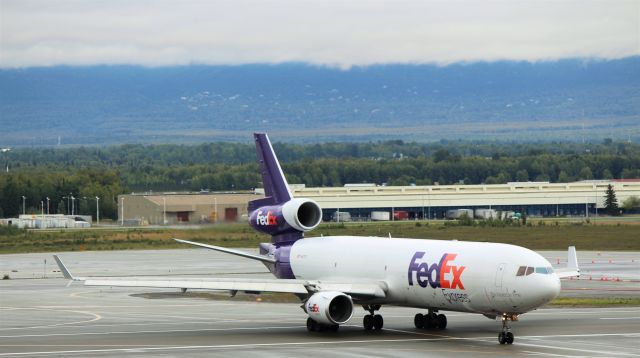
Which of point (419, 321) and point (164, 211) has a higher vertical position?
point (164, 211)

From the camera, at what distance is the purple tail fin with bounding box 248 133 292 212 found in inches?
2360

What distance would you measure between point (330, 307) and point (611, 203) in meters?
135

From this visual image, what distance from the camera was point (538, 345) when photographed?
4741 centimetres

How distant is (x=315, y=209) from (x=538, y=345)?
1484 cm

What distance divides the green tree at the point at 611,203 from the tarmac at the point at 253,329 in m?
97.8

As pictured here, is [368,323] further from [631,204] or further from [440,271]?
[631,204]

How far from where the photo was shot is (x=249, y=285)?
51.9m

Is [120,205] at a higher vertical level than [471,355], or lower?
higher

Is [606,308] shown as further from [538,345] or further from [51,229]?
[51,229]

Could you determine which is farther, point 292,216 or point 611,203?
point 611,203

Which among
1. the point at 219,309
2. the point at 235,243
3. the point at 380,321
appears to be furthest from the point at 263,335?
the point at 235,243

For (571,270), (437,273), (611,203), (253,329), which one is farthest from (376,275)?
(611,203)

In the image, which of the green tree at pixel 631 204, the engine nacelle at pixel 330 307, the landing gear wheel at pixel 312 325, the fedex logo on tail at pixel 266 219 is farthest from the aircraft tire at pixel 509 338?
the green tree at pixel 631 204

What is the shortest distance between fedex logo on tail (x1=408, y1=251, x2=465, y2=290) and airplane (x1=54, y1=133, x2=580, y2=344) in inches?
1.5
